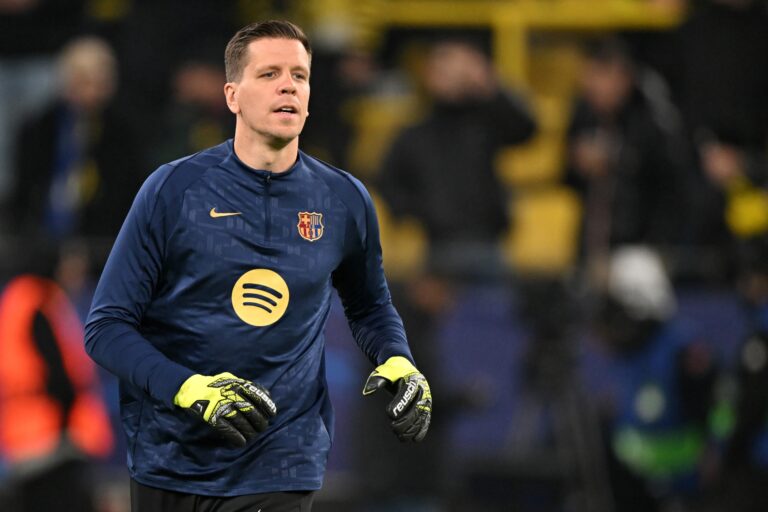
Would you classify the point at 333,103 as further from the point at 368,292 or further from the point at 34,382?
the point at 368,292

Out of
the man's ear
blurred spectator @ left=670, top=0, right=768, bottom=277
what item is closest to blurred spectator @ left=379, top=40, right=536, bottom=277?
blurred spectator @ left=670, top=0, right=768, bottom=277

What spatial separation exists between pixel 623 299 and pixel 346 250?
471 centimetres

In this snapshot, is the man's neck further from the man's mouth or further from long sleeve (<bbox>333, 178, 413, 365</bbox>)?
long sleeve (<bbox>333, 178, 413, 365</bbox>)

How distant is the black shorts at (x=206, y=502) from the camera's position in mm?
3652

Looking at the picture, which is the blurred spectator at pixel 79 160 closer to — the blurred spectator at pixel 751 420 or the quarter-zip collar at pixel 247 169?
the blurred spectator at pixel 751 420

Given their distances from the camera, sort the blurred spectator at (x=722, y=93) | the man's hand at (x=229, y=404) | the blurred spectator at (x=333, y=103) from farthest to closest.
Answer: the blurred spectator at (x=333, y=103)
the blurred spectator at (x=722, y=93)
the man's hand at (x=229, y=404)

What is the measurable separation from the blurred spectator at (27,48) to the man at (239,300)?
6010mm

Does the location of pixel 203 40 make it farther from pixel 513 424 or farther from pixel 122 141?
pixel 513 424

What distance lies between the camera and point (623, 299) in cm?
831

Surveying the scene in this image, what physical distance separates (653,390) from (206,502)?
505cm

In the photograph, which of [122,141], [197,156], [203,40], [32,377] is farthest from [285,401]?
[203,40]

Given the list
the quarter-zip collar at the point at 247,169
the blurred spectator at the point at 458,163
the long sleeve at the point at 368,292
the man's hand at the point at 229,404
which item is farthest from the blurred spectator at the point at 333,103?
the man's hand at the point at 229,404

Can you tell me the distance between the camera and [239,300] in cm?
365

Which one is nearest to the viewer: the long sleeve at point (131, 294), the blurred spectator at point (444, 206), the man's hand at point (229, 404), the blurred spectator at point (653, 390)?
the man's hand at point (229, 404)
